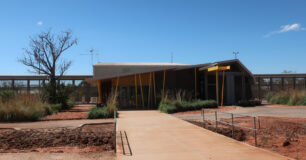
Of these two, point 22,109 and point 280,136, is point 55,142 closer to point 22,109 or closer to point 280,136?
point 22,109

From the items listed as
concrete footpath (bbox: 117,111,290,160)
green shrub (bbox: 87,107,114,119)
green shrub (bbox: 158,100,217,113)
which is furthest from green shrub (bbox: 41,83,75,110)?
concrete footpath (bbox: 117,111,290,160)

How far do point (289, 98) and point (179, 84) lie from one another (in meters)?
8.11

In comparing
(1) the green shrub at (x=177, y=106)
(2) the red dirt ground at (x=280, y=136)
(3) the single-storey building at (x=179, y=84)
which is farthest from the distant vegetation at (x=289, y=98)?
(2) the red dirt ground at (x=280, y=136)

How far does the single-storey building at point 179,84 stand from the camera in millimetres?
20312

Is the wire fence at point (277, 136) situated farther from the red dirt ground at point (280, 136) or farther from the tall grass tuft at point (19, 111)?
the tall grass tuft at point (19, 111)

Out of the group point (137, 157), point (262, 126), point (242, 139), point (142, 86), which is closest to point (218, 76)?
point (142, 86)

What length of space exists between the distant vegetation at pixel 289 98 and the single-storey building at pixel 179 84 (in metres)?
2.24

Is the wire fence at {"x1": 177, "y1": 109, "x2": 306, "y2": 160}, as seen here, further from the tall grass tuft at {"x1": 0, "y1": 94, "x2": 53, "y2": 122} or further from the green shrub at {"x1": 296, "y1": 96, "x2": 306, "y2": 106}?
the green shrub at {"x1": 296, "y1": 96, "x2": 306, "y2": 106}

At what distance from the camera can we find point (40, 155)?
239 inches

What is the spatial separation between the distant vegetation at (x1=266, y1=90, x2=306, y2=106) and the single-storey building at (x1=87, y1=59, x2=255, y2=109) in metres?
2.24

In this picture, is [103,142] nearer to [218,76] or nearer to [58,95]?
[58,95]

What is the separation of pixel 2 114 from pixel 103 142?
7920 millimetres

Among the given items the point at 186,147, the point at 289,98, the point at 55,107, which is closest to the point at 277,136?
the point at 186,147

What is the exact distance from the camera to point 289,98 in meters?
19.7
